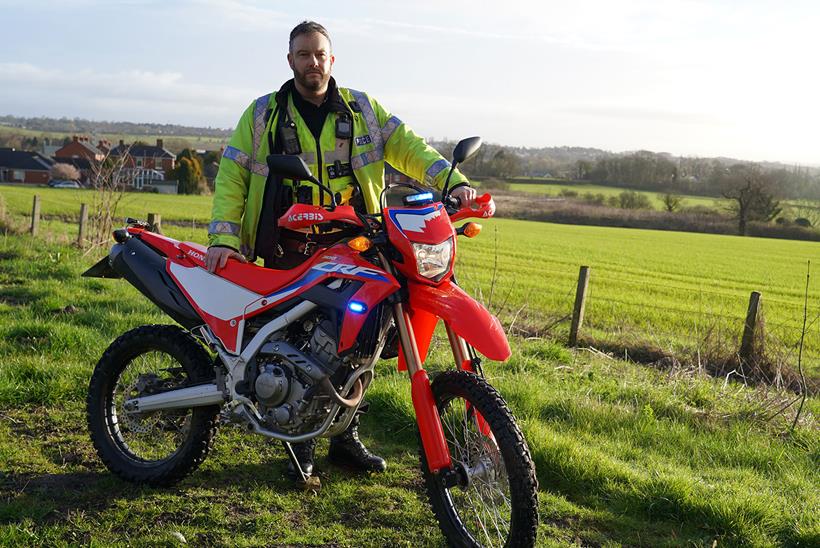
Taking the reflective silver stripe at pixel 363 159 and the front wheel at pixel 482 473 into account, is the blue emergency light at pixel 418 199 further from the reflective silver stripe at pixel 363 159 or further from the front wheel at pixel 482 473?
the reflective silver stripe at pixel 363 159

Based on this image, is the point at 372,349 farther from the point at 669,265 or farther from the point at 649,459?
the point at 669,265

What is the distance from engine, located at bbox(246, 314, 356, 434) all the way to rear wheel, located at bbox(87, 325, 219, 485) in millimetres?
565

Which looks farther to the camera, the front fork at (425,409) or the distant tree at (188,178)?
the distant tree at (188,178)

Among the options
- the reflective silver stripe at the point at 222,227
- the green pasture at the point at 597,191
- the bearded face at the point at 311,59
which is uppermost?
the green pasture at the point at 597,191

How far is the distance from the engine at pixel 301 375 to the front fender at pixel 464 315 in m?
0.44

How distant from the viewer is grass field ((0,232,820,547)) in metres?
3.58

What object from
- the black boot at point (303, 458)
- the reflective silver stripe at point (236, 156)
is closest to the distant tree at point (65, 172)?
the reflective silver stripe at point (236, 156)

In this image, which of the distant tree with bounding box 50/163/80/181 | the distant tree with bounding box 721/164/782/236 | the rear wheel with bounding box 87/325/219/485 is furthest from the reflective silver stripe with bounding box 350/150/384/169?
the distant tree with bounding box 50/163/80/181

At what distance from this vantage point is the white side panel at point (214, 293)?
3.79 meters

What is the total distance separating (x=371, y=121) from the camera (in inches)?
168

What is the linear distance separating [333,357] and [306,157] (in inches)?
50.0

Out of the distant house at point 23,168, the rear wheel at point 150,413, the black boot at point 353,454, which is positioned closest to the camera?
the rear wheel at point 150,413

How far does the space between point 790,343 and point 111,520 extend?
11.7 m

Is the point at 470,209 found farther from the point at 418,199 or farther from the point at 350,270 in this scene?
the point at 350,270
